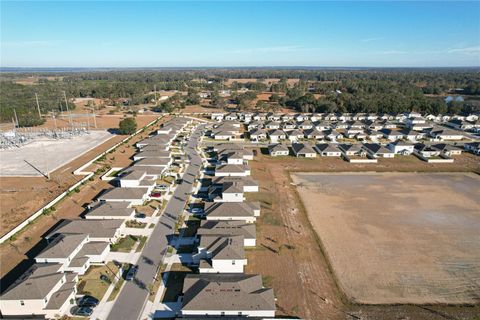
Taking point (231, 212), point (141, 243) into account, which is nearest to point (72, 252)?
point (141, 243)

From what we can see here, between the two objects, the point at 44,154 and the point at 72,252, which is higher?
the point at 72,252

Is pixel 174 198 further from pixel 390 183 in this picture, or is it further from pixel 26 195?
pixel 390 183

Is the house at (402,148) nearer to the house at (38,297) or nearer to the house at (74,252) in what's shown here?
the house at (74,252)

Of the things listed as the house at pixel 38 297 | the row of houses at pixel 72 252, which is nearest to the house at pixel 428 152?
the row of houses at pixel 72 252

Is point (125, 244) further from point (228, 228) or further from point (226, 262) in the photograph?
point (226, 262)

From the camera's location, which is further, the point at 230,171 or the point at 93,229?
the point at 230,171
